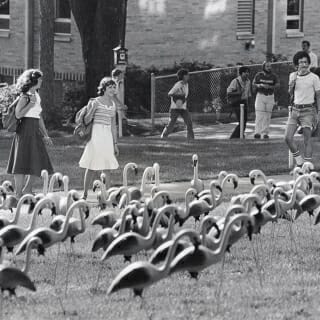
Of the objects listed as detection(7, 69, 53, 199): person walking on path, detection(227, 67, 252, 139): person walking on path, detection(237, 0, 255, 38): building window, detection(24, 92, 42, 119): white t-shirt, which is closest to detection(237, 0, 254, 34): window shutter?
detection(237, 0, 255, 38): building window

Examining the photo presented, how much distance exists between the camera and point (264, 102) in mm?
23688

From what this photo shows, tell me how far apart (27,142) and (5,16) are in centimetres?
2255

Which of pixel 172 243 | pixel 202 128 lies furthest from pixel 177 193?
pixel 202 128

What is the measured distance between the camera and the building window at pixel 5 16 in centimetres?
3628

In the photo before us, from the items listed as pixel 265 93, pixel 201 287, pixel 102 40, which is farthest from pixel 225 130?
pixel 201 287

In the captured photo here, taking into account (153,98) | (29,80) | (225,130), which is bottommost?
(225,130)

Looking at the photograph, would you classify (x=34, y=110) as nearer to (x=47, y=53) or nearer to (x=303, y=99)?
(x=303, y=99)

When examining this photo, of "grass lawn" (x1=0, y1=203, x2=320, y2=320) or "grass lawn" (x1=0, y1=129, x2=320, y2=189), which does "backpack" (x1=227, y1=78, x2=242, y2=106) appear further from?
"grass lawn" (x1=0, y1=203, x2=320, y2=320)

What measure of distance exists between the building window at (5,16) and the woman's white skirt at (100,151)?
72.1 ft

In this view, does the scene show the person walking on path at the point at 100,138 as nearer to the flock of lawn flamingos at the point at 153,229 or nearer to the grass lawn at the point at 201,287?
the grass lawn at the point at 201,287

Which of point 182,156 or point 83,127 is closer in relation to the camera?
point 83,127

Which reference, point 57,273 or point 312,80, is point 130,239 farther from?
point 312,80

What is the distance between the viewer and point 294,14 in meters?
34.5

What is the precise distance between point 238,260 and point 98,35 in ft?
56.7
